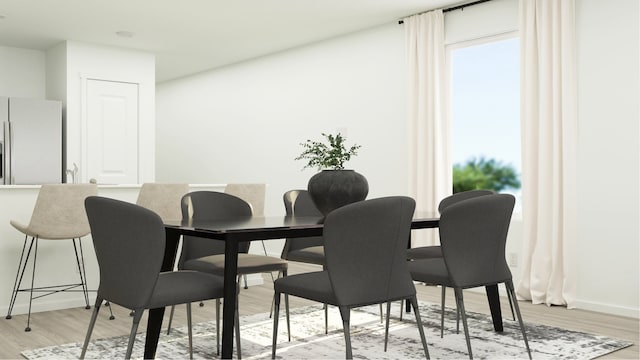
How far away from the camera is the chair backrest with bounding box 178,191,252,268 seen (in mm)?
3773

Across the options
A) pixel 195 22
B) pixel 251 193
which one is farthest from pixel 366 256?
pixel 195 22

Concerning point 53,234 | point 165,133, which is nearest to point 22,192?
point 53,234

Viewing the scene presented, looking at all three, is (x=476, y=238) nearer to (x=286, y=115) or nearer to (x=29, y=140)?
(x=286, y=115)

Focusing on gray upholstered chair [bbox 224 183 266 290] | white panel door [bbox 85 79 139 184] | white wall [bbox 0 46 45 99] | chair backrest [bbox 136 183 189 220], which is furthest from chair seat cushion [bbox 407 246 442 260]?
white wall [bbox 0 46 45 99]

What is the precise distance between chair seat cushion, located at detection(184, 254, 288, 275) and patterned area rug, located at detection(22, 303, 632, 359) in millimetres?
412

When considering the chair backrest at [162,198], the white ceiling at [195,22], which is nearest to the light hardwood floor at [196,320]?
the chair backrest at [162,198]

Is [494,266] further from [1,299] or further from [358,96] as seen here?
[358,96]

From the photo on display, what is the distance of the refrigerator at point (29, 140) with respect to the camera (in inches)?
271

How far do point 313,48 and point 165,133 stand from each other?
354cm

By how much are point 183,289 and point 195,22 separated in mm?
4059

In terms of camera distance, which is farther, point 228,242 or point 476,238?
point 476,238

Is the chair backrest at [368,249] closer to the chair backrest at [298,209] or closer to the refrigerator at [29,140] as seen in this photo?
the chair backrest at [298,209]

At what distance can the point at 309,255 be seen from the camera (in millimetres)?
4148

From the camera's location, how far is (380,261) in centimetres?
278
